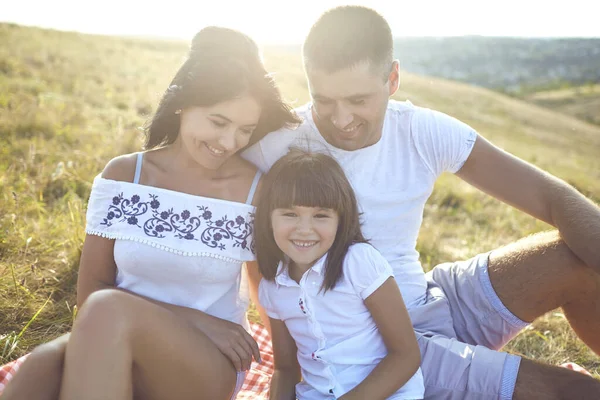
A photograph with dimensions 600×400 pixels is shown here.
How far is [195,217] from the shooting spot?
2447mm

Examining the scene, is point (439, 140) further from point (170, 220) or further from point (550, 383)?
point (170, 220)

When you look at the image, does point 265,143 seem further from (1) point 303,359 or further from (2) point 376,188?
(1) point 303,359

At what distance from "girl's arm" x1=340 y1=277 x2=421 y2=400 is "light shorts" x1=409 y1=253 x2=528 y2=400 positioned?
0.91ft

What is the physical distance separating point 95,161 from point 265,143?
3.14m

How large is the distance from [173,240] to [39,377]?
746 mm

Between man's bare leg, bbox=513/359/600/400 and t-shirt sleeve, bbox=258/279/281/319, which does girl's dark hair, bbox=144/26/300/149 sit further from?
man's bare leg, bbox=513/359/600/400

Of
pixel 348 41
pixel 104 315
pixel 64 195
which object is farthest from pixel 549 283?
pixel 64 195

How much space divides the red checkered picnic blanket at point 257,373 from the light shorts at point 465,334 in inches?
35.1

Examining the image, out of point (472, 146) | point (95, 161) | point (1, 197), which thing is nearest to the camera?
point (472, 146)

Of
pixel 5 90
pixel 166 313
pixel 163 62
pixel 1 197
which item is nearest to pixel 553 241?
pixel 166 313

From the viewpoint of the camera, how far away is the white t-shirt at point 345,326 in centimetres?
221

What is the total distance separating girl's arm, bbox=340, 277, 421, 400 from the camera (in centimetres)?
214

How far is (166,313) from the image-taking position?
2072 millimetres

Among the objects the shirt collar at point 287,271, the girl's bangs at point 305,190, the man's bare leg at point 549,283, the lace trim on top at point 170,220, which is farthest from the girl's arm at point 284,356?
the man's bare leg at point 549,283
